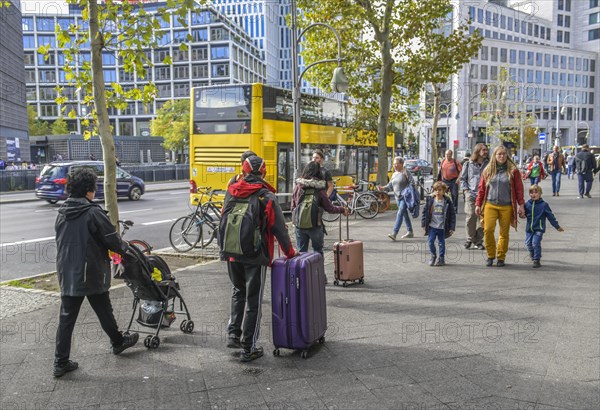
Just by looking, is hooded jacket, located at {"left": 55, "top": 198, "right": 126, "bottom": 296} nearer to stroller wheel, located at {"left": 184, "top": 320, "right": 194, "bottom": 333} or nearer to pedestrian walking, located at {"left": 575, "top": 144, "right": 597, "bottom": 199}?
stroller wheel, located at {"left": 184, "top": 320, "right": 194, "bottom": 333}

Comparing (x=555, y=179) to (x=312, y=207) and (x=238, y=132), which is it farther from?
(x=312, y=207)

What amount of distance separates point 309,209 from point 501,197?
3189mm

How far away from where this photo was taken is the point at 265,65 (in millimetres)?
105000

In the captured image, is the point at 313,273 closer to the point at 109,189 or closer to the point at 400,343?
the point at 400,343

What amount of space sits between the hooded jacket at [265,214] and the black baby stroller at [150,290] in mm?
953

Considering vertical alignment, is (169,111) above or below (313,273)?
above

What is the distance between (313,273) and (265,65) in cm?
10396

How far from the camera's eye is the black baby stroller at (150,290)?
5.02 m

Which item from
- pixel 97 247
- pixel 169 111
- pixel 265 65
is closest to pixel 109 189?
pixel 97 247

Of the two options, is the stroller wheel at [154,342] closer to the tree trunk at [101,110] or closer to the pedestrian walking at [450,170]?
the tree trunk at [101,110]

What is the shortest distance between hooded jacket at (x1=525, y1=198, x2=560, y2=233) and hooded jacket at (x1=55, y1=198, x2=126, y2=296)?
6407 millimetres

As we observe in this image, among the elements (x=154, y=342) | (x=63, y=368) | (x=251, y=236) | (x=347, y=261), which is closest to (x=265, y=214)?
(x=251, y=236)

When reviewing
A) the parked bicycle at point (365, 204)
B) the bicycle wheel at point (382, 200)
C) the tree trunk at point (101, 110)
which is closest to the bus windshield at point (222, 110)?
the parked bicycle at point (365, 204)

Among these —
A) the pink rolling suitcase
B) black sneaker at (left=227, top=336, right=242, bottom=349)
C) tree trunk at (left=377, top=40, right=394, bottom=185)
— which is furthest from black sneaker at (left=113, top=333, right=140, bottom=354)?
tree trunk at (left=377, top=40, right=394, bottom=185)
